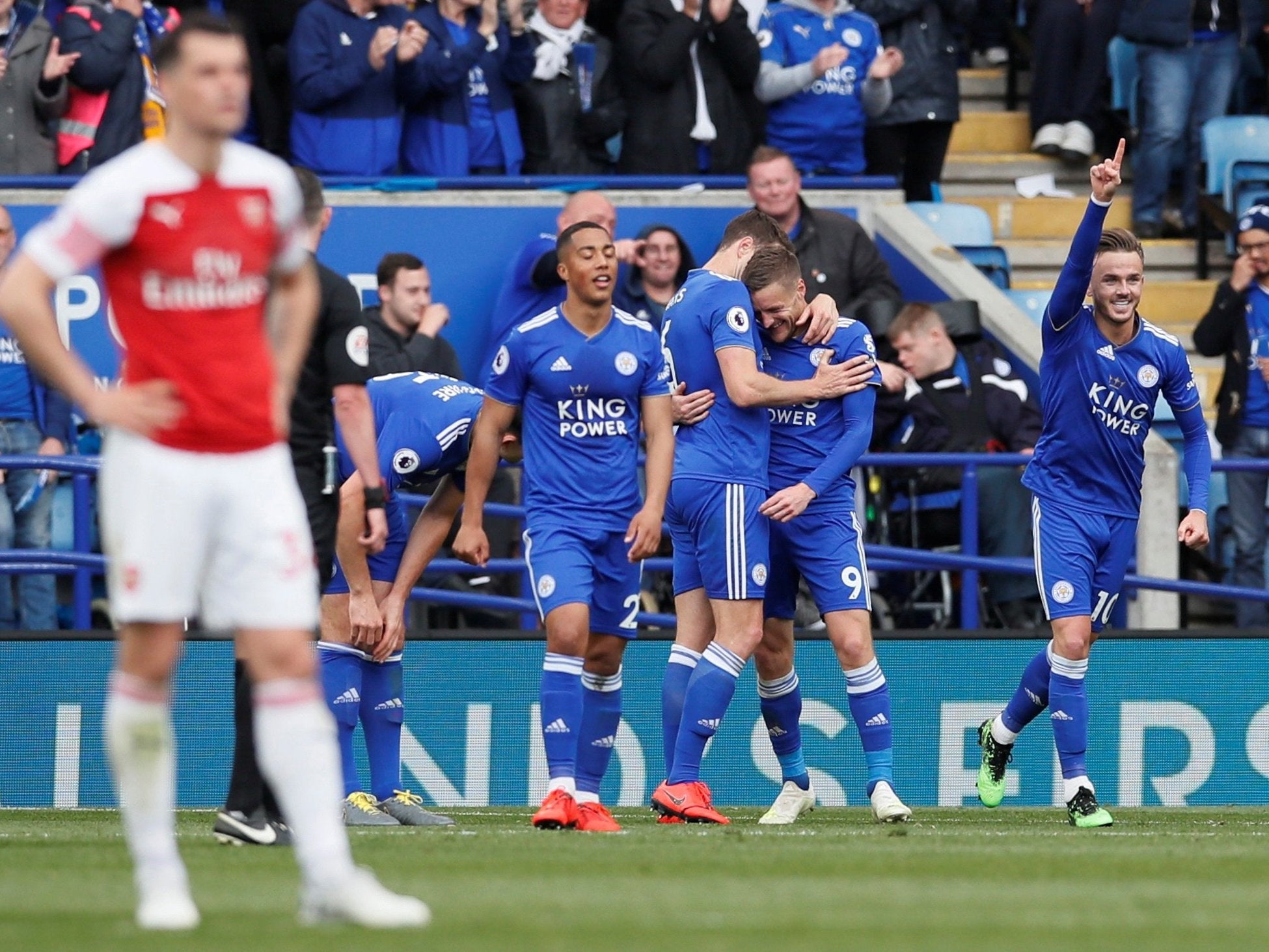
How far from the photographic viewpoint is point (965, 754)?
11.5 meters

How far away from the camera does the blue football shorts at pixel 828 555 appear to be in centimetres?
920

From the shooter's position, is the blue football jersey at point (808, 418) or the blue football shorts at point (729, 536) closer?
the blue football shorts at point (729, 536)

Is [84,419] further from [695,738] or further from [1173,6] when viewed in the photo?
[1173,6]

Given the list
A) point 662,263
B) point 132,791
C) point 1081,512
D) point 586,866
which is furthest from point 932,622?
point 132,791

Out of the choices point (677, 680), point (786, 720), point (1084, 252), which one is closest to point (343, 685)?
point (677, 680)

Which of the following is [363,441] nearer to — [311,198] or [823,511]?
[311,198]

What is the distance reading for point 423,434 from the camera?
8.95 meters

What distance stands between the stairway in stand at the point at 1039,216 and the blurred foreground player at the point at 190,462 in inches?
403

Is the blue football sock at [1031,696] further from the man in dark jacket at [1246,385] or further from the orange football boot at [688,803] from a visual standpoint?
the man in dark jacket at [1246,385]

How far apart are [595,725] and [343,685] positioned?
1033 mm

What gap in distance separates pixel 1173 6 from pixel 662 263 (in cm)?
449

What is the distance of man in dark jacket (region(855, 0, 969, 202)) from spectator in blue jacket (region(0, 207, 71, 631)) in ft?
19.5

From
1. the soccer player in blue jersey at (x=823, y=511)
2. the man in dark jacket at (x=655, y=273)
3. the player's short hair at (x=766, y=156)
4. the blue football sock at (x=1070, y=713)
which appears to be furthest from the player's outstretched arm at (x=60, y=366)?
the player's short hair at (x=766, y=156)

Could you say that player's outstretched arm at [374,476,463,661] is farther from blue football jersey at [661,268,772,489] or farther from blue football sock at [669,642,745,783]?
blue football sock at [669,642,745,783]
